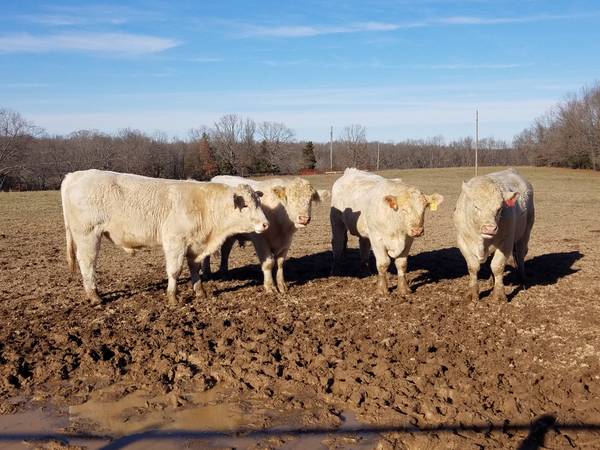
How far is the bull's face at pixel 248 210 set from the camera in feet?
28.1

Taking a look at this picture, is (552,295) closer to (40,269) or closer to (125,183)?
(125,183)

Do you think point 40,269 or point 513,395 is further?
point 40,269

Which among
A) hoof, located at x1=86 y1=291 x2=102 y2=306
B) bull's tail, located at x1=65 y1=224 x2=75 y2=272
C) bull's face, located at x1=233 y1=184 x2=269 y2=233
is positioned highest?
bull's face, located at x1=233 y1=184 x2=269 y2=233

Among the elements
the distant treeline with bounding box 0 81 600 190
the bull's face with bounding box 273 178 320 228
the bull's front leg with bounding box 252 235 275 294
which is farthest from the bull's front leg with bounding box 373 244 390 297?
the distant treeline with bounding box 0 81 600 190

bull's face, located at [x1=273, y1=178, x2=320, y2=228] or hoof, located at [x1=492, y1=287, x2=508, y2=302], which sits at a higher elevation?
bull's face, located at [x1=273, y1=178, x2=320, y2=228]

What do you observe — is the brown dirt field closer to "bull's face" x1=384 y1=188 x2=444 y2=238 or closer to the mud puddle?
the mud puddle

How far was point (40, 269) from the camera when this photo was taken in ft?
35.5

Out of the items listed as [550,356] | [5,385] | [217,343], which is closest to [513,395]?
[550,356]

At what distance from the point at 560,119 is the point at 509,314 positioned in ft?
246

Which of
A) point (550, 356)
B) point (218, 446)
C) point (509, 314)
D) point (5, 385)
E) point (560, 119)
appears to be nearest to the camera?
point (218, 446)

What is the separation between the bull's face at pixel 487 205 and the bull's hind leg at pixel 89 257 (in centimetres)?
566

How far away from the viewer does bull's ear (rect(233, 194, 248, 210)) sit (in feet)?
28.1

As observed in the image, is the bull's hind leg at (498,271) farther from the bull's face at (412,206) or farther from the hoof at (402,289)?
the hoof at (402,289)

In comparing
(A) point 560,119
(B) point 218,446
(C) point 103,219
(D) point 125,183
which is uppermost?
(A) point 560,119
